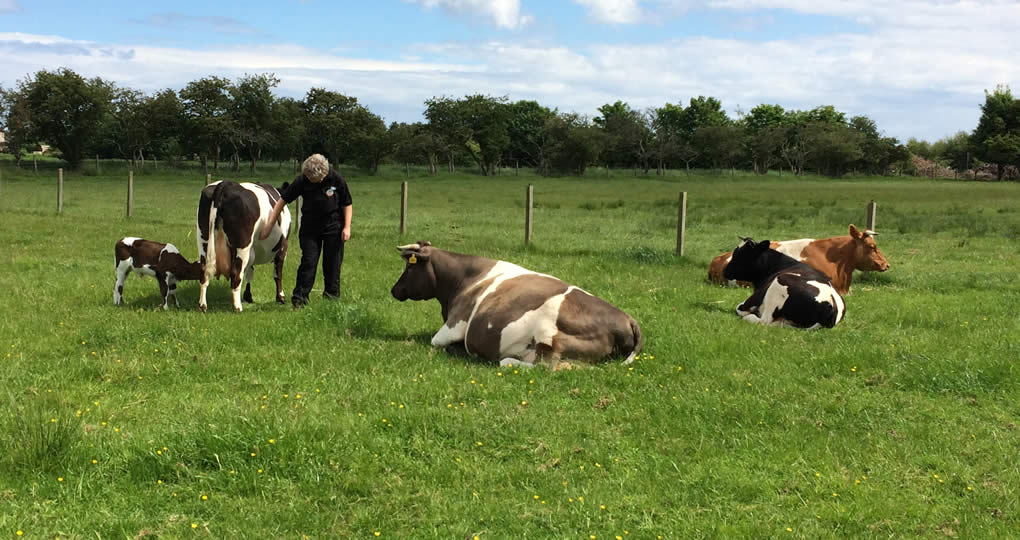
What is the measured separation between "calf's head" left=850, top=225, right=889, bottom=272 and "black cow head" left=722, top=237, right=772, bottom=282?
2297 millimetres

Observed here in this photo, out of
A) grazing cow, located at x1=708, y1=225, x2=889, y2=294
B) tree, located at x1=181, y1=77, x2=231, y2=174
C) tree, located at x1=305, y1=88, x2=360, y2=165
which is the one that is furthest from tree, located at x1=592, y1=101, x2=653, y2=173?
grazing cow, located at x1=708, y1=225, x2=889, y2=294

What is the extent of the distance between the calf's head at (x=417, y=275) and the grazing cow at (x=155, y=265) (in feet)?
9.75

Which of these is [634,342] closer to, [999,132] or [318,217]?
[318,217]

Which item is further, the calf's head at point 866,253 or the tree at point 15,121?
the tree at point 15,121

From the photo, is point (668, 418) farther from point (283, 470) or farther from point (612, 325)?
point (283, 470)

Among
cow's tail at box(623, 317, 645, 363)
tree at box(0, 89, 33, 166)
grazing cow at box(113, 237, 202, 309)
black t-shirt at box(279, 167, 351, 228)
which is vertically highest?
tree at box(0, 89, 33, 166)

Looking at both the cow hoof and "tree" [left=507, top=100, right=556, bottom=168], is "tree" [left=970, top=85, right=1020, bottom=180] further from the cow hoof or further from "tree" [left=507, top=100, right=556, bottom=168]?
the cow hoof

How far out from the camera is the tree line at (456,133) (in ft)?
200

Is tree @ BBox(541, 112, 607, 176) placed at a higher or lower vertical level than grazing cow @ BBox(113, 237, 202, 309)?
higher

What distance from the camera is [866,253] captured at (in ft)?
40.6

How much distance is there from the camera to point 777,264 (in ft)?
35.3

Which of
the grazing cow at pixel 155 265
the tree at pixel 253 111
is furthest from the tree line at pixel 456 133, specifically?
the grazing cow at pixel 155 265

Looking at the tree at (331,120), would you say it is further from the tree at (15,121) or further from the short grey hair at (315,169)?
the short grey hair at (315,169)

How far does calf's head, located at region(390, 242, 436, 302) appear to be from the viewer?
8.32 meters
